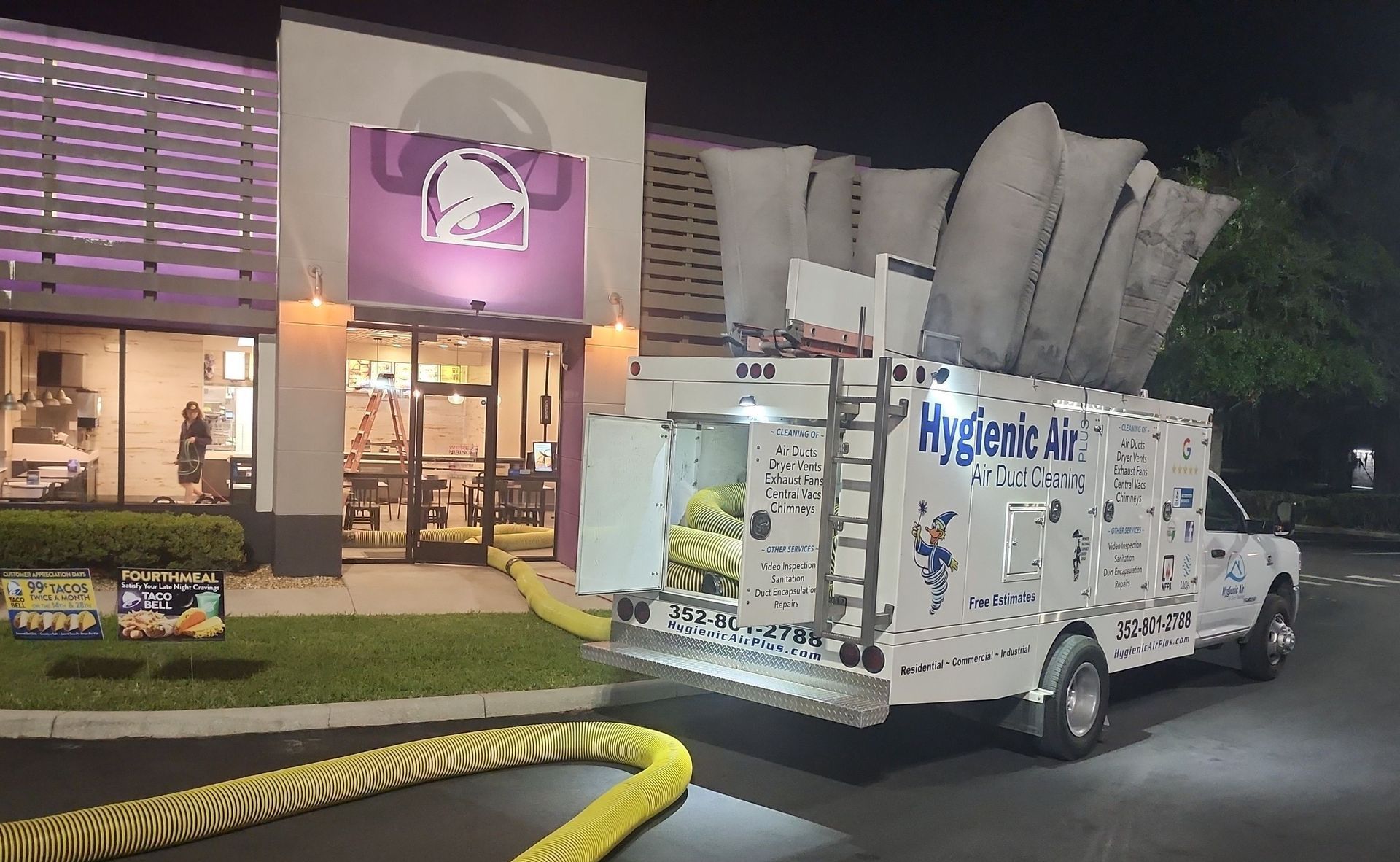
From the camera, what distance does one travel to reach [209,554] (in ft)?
40.0

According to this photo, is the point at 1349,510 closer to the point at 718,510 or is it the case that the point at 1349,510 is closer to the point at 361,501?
the point at 361,501

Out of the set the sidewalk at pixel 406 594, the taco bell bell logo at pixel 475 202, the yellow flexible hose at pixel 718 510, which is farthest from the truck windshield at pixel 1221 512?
the taco bell bell logo at pixel 475 202

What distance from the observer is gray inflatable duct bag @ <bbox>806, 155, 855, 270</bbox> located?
8.38 meters

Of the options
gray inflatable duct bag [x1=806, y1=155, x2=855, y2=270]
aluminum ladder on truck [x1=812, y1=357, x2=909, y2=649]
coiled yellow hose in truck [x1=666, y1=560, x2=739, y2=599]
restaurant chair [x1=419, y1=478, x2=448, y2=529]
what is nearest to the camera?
aluminum ladder on truck [x1=812, y1=357, x2=909, y2=649]

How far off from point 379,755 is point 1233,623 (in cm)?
773

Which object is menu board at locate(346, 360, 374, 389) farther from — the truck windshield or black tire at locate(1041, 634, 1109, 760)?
the truck windshield

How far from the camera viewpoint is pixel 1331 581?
61.4ft

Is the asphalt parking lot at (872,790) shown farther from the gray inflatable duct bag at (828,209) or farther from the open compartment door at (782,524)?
the gray inflatable duct bag at (828,209)

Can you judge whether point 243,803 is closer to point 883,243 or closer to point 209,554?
point 883,243

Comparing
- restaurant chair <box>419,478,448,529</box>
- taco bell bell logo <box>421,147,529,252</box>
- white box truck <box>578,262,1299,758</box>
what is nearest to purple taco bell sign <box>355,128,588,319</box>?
taco bell bell logo <box>421,147,529,252</box>

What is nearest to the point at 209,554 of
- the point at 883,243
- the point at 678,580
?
the point at 678,580

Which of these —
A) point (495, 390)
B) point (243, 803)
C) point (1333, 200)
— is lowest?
point (243, 803)

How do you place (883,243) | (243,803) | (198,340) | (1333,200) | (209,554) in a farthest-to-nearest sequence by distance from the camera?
(1333,200) → (198,340) → (209,554) → (883,243) → (243,803)

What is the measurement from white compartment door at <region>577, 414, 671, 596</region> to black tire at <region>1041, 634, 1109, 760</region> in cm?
268
